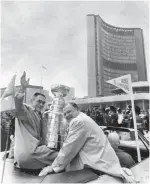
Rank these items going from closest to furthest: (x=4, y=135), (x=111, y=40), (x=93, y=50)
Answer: (x=4, y=135) < (x=93, y=50) < (x=111, y=40)

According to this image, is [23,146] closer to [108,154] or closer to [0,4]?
[108,154]

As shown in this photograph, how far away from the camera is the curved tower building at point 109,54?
131ft

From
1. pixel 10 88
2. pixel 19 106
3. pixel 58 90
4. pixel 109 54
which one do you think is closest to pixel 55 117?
pixel 58 90

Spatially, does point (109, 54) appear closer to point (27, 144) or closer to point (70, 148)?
point (27, 144)

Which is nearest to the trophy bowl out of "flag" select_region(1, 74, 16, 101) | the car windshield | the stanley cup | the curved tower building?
the stanley cup

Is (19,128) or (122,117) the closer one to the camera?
(19,128)

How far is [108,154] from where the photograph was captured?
167cm

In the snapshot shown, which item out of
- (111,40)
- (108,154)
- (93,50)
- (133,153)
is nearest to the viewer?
(108,154)

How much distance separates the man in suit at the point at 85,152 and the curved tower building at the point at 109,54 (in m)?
37.3

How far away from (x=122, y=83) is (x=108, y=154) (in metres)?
2.36

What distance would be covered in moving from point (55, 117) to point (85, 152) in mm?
1294

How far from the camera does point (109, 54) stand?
45.2 meters

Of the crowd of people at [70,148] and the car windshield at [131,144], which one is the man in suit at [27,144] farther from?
the car windshield at [131,144]

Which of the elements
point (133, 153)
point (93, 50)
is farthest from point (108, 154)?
point (93, 50)
